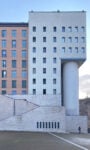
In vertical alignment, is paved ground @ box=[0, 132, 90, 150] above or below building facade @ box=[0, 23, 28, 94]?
below

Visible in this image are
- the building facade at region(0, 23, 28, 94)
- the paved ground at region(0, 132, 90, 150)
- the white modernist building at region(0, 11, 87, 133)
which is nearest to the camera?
the paved ground at region(0, 132, 90, 150)

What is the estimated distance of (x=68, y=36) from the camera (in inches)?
3209

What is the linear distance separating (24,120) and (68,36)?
28613 millimetres

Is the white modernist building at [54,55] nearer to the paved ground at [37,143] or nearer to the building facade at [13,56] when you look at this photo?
the building facade at [13,56]

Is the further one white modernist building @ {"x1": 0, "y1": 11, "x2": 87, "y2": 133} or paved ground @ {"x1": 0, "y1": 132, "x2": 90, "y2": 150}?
white modernist building @ {"x1": 0, "y1": 11, "x2": 87, "y2": 133}

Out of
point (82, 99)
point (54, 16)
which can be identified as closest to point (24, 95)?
point (54, 16)

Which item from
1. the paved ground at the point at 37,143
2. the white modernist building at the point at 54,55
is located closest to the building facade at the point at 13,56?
the white modernist building at the point at 54,55

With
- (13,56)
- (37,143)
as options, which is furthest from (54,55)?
(37,143)

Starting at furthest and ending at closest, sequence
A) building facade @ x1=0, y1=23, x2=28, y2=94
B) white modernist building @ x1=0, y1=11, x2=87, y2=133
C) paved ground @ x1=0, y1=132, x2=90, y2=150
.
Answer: building facade @ x1=0, y1=23, x2=28, y2=94, white modernist building @ x1=0, y1=11, x2=87, y2=133, paved ground @ x1=0, y1=132, x2=90, y2=150

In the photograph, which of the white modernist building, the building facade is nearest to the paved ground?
the white modernist building

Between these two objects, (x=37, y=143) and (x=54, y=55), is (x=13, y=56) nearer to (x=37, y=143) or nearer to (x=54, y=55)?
(x=54, y=55)

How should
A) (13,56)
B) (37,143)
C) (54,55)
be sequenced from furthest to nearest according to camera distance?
(13,56) → (54,55) → (37,143)

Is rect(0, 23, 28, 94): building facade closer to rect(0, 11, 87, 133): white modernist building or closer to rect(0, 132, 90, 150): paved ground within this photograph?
rect(0, 11, 87, 133): white modernist building

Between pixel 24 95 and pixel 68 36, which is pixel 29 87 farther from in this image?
pixel 68 36
